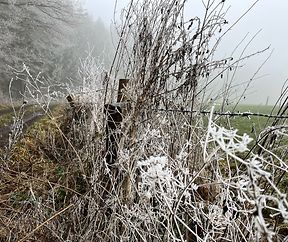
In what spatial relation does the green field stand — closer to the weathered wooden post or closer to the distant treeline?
the weathered wooden post

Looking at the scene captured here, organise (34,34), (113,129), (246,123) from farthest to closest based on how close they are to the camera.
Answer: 1. (34,34)
2. (246,123)
3. (113,129)

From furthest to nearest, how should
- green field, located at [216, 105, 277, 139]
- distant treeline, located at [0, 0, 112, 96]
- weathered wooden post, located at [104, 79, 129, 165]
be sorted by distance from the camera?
distant treeline, located at [0, 0, 112, 96]
weathered wooden post, located at [104, 79, 129, 165]
green field, located at [216, 105, 277, 139]

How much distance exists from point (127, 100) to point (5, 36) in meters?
19.4

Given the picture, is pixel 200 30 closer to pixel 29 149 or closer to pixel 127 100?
pixel 127 100

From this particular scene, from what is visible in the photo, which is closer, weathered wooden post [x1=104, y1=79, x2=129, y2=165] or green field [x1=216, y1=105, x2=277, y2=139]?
green field [x1=216, y1=105, x2=277, y2=139]

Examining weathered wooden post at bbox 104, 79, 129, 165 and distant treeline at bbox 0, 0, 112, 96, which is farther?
distant treeline at bbox 0, 0, 112, 96

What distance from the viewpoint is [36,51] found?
82.4 feet

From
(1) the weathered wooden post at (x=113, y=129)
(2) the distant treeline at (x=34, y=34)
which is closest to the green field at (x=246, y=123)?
(1) the weathered wooden post at (x=113, y=129)

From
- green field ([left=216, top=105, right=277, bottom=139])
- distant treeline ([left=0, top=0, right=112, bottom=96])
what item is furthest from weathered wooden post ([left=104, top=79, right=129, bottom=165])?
distant treeline ([left=0, top=0, right=112, bottom=96])

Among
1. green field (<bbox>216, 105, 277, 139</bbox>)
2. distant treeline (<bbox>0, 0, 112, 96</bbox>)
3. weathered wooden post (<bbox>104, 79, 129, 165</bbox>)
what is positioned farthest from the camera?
distant treeline (<bbox>0, 0, 112, 96</bbox>)

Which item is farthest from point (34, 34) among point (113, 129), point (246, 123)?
point (113, 129)

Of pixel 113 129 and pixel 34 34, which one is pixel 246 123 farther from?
pixel 34 34

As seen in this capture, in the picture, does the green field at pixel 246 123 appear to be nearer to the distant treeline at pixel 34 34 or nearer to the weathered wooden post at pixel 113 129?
the weathered wooden post at pixel 113 129

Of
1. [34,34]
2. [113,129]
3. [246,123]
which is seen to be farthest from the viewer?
[34,34]
